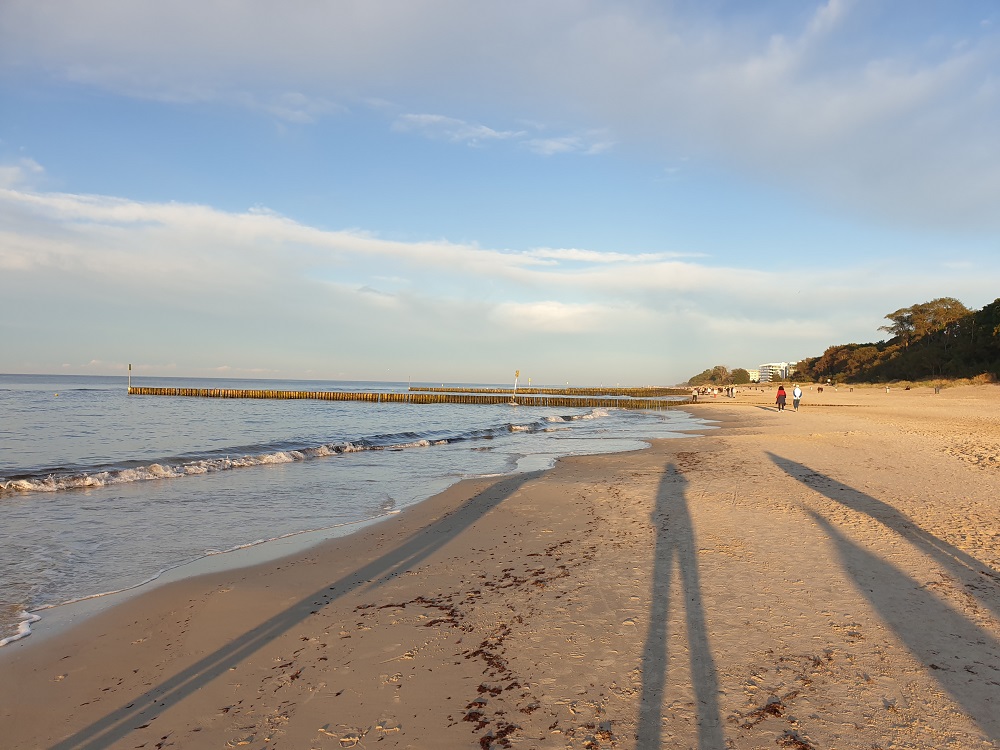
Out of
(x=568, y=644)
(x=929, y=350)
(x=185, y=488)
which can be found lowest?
(x=185, y=488)

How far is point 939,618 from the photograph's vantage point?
4.60 m

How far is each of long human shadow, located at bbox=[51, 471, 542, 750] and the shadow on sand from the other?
4.98 meters

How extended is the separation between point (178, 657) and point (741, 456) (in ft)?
47.3

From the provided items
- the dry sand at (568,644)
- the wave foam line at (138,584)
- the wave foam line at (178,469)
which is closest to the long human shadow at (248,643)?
the dry sand at (568,644)

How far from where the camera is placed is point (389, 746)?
322cm

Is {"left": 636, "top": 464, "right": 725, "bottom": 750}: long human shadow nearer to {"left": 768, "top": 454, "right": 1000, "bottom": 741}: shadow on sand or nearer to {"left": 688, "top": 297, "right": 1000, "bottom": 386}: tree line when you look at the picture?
{"left": 768, "top": 454, "right": 1000, "bottom": 741}: shadow on sand

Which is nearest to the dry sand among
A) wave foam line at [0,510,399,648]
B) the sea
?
wave foam line at [0,510,399,648]

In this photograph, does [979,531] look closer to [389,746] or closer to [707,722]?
[707,722]

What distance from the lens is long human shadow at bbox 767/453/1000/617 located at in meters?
5.32

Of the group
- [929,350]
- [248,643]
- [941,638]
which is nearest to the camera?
[941,638]

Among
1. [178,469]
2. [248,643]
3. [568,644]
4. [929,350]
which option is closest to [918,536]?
[568,644]

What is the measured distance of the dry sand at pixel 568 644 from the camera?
337cm

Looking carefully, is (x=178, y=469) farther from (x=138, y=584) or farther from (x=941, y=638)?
(x=941, y=638)

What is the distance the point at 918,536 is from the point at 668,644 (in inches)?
189
